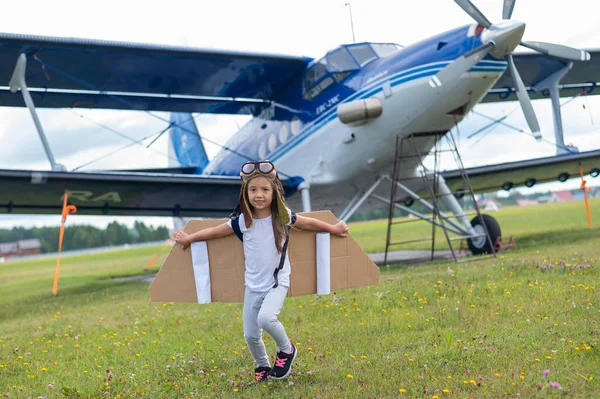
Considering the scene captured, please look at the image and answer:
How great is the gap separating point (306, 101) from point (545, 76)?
604 centimetres

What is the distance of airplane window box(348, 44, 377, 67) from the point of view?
34.6ft

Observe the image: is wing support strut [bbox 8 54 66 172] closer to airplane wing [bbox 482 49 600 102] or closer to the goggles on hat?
the goggles on hat

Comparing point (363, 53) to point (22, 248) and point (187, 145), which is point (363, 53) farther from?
point (22, 248)

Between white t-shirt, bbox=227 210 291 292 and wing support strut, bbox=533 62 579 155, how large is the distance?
11.0 metres

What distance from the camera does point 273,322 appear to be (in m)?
3.55

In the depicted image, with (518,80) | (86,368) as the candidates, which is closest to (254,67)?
(518,80)

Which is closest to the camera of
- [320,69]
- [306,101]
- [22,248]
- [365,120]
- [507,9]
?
[507,9]

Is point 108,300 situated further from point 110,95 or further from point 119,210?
point 110,95

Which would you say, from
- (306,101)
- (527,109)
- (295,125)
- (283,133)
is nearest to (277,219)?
(527,109)

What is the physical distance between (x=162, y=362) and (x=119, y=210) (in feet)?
29.8

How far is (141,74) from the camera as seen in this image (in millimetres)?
11758

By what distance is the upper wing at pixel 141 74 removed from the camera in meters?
10.5

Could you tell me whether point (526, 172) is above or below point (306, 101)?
below

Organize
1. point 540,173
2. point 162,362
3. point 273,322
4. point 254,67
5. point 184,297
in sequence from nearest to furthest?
point 273,322 → point 184,297 → point 162,362 → point 254,67 → point 540,173
